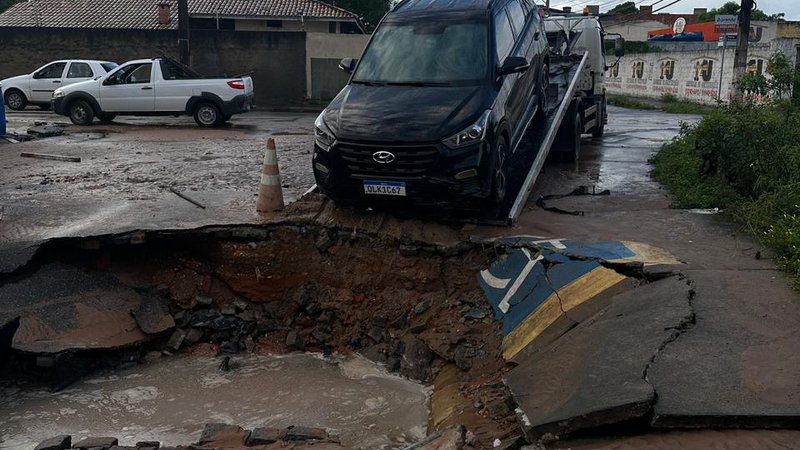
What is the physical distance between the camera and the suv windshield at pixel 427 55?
289 inches

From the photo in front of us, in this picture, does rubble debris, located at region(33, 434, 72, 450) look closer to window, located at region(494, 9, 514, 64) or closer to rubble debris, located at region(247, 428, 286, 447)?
rubble debris, located at region(247, 428, 286, 447)

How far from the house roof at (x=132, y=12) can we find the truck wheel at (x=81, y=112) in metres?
12.2

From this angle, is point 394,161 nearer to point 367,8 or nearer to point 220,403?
point 220,403

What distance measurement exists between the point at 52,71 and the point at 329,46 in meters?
10.1

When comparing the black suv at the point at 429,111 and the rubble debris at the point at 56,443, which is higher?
the black suv at the point at 429,111

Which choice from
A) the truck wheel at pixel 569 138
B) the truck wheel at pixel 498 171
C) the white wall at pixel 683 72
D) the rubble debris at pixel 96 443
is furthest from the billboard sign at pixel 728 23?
the rubble debris at pixel 96 443

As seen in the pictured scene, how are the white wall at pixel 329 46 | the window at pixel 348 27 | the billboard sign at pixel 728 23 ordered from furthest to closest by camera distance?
the window at pixel 348 27
the white wall at pixel 329 46
the billboard sign at pixel 728 23

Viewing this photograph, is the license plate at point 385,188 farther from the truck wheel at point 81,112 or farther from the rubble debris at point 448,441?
the truck wheel at point 81,112

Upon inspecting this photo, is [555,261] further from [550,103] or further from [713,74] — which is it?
[713,74]

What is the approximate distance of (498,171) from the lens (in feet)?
23.1

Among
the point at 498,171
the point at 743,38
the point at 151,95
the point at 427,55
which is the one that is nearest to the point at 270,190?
the point at 427,55

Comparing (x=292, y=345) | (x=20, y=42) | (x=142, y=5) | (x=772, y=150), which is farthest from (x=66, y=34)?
(x=772, y=150)

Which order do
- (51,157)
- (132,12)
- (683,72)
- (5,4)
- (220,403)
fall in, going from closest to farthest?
(220,403)
(51,157)
(683,72)
(132,12)
(5,4)

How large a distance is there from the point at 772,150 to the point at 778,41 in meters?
15.1
